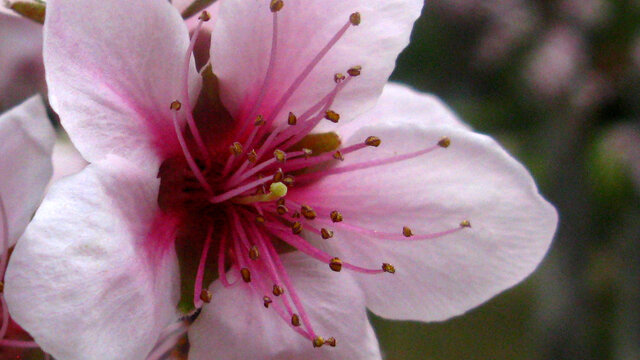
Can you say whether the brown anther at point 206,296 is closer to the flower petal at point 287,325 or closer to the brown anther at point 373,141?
the flower petal at point 287,325

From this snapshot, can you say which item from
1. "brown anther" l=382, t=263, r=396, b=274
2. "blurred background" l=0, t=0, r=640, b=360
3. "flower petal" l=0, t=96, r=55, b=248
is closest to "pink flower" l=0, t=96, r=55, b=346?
"flower petal" l=0, t=96, r=55, b=248

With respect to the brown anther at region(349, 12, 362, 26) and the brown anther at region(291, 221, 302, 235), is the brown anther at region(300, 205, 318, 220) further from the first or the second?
the brown anther at region(349, 12, 362, 26)

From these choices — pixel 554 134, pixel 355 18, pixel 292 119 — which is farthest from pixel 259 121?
pixel 554 134

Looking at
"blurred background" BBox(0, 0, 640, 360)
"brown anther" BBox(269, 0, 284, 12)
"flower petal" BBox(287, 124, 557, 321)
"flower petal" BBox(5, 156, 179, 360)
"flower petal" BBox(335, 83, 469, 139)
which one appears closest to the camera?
"flower petal" BBox(5, 156, 179, 360)

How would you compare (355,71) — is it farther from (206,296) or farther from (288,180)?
(206,296)

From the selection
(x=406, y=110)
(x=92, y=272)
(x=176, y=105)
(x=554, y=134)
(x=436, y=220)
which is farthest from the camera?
(x=554, y=134)

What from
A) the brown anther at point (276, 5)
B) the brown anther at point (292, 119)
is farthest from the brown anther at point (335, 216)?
the brown anther at point (276, 5)
